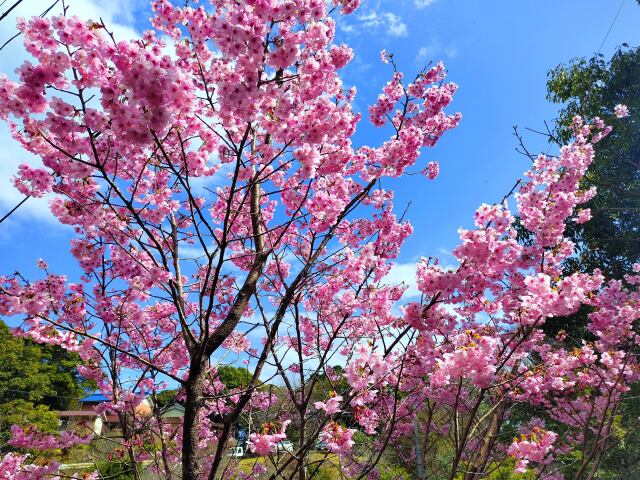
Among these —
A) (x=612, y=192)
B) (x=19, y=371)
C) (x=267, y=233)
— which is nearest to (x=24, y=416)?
(x=19, y=371)

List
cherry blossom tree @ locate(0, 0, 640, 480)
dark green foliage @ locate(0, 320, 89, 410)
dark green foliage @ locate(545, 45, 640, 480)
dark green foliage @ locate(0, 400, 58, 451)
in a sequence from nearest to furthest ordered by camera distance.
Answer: cherry blossom tree @ locate(0, 0, 640, 480) < dark green foliage @ locate(545, 45, 640, 480) < dark green foliage @ locate(0, 400, 58, 451) < dark green foliage @ locate(0, 320, 89, 410)

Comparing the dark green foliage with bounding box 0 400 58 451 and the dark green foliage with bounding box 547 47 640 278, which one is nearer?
the dark green foliage with bounding box 547 47 640 278

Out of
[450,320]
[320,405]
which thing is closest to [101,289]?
[320,405]

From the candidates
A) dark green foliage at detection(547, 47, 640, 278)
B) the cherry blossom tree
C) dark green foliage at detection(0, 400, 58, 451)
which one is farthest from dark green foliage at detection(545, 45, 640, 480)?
dark green foliage at detection(0, 400, 58, 451)

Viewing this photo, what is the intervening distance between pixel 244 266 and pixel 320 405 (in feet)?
8.16

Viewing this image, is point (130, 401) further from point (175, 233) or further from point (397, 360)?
point (397, 360)

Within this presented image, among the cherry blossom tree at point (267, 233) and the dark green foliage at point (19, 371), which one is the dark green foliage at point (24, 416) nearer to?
the dark green foliage at point (19, 371)

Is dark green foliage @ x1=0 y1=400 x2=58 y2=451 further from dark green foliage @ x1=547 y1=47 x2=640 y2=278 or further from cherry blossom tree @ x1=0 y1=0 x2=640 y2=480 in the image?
dark green foliage @ x1=547 y1=47 x2=640 y2=278

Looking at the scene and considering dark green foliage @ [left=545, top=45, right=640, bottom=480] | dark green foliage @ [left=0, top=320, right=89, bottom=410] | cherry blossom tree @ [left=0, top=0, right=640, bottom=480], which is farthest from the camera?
dark green foliage @ [left=0, top=320, right=89, bottom=410]

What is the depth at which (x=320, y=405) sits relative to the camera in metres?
3.18

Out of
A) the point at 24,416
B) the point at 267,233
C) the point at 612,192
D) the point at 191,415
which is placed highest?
the point at 612,192

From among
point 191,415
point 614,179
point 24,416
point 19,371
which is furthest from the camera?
point 19,371

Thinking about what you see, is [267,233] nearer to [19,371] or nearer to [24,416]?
[24,416]

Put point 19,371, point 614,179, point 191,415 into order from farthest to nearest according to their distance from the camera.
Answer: point 19,371 < point 614,179 < point 191,415
